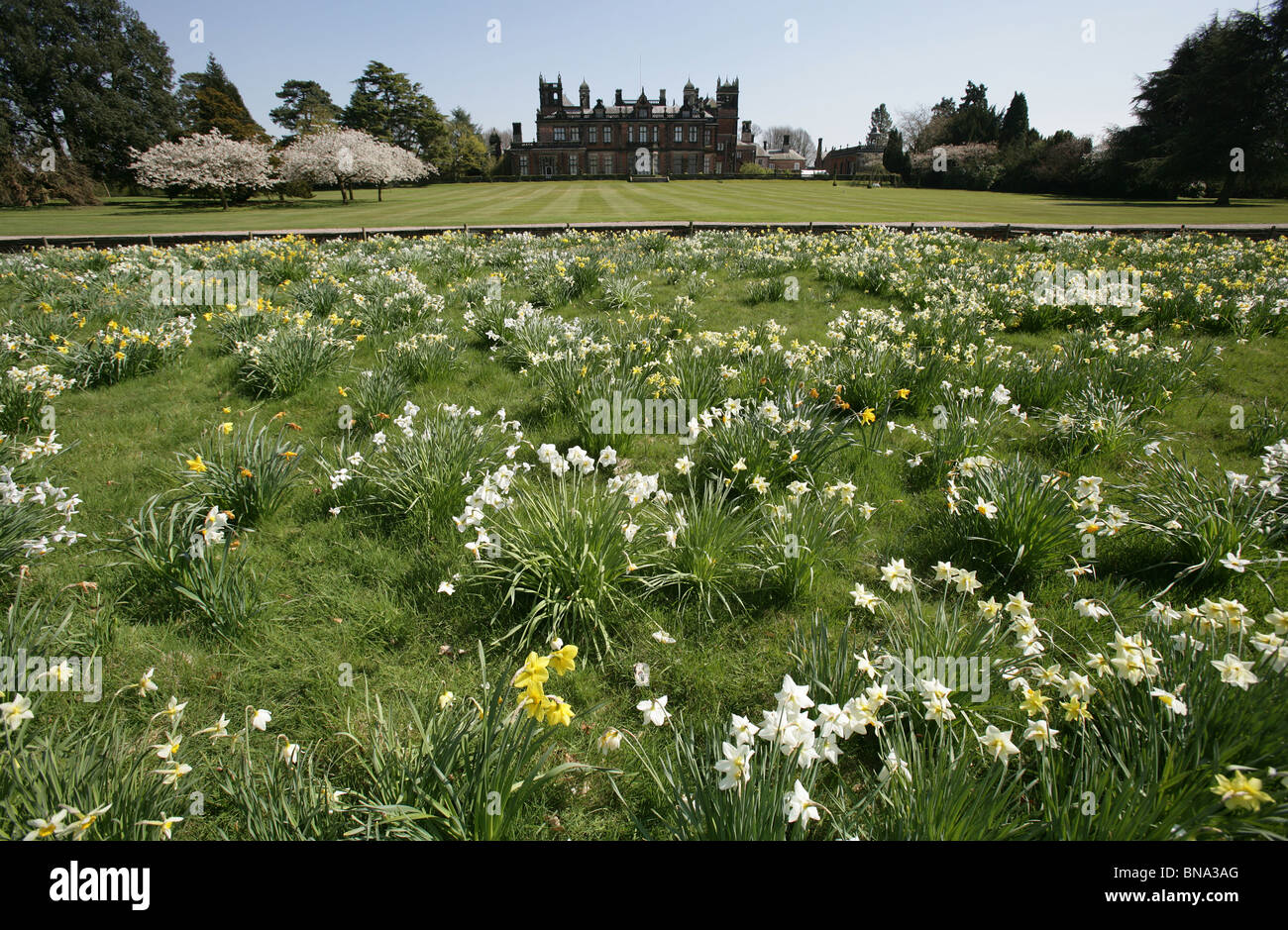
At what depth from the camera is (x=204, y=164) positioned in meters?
35.6

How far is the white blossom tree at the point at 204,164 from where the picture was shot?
3531 centimetres

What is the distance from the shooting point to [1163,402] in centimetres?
487

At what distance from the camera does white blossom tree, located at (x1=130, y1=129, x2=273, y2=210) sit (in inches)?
1390

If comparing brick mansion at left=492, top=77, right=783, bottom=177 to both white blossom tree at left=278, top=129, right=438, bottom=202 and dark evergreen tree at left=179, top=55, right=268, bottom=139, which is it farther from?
white blossom tree at left=278, top=129, right=438, bottom=202

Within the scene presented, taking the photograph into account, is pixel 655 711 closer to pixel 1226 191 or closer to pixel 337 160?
pixel 1226 191

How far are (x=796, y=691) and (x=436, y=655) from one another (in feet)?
5.54

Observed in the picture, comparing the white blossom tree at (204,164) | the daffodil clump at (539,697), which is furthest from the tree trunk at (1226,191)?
the white blossom tree at (204,164)

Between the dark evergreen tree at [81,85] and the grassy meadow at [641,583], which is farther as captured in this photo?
the dark evergreen tree at [81,85]

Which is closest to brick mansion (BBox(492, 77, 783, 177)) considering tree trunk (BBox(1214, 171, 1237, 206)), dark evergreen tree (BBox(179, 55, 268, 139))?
dark evergreen tree (BBox(179, 55, 268, 139))

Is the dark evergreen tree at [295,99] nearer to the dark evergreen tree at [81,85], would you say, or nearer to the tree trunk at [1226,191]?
the dark evergreen tree at [81,85]

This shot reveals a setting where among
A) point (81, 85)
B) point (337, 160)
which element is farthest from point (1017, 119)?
point (81, 85)
